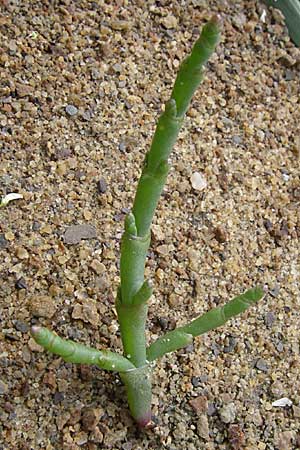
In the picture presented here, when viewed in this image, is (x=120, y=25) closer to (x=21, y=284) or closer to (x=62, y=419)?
(x=21, y=284)

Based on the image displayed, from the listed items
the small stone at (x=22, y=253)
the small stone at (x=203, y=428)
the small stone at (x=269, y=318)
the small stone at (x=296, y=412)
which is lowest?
the small stone at (x=203, y=428)

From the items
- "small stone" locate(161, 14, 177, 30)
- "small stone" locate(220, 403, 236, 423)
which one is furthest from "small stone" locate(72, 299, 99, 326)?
"small stone" locate(161, 14, 177, 30)

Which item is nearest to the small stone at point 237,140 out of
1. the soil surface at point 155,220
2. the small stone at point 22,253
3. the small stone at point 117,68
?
the soil surface at point 155,220

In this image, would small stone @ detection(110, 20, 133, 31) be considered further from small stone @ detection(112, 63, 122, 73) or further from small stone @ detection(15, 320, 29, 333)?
small stone @ detection(15, 320, 29, 333)

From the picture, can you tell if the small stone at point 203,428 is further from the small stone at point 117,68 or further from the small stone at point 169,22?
the small stone at point 169,22

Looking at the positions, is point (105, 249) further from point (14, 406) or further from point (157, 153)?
point (157, 153)

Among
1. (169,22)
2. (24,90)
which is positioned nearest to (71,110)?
(24,90)

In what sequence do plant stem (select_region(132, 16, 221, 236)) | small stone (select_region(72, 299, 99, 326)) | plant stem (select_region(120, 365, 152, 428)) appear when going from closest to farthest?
plant stem (select_region(132, 16, 221, 236)) → plant stem (select_region(120, 365, 152, 428)) → small stone (select_region(72, 299, 99, 326))

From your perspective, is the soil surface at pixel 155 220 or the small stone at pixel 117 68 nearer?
the soil surface at pixel 155 220
